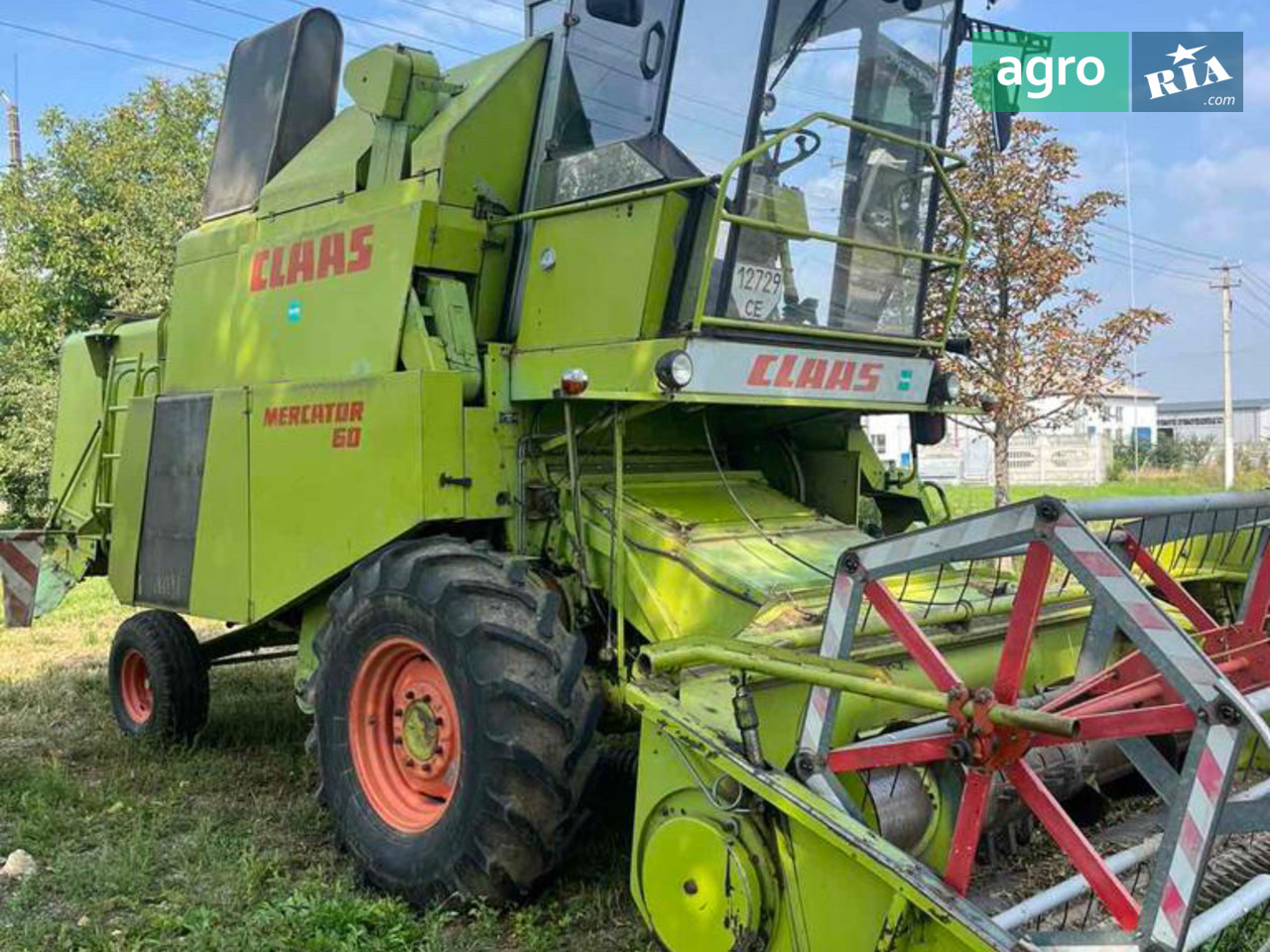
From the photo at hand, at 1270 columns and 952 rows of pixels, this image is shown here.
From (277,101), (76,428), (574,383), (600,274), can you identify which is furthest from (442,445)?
(76,428)

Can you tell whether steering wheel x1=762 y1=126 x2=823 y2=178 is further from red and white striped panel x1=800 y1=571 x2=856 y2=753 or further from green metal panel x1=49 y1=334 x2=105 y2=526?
green metal panel x1=49 y1=334 x2=105 y2=526

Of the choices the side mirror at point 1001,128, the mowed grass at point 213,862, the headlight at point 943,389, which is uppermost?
the side mirror at point 1001,128

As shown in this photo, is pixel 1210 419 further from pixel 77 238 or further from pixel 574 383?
pixel 574 383

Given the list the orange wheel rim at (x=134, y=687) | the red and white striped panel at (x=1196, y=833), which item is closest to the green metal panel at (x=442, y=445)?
the red and white striped panel at (x=1196, y=833)

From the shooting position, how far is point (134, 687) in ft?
21.7

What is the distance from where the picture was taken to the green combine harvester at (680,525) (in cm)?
295

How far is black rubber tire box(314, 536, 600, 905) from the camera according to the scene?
12.2ft

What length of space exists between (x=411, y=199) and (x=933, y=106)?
226cm

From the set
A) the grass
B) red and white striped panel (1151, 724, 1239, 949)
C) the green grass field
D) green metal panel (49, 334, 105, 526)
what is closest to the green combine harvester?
red and white striped panel (1151, 724, 1239, 949)

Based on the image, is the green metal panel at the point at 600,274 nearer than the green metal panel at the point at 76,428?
Yes

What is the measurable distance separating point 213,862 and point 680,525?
221 centimetres

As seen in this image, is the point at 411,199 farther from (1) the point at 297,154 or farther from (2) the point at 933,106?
(2) the point at 933,106

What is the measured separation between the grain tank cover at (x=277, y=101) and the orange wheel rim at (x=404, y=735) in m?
2.77

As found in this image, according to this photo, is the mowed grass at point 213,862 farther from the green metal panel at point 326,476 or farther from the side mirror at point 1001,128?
the side mirror at point 1001,128
